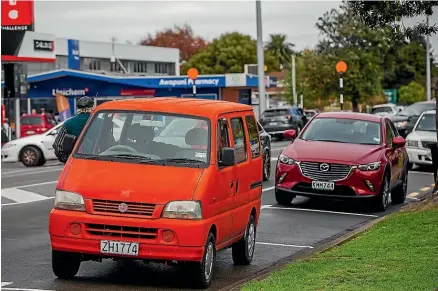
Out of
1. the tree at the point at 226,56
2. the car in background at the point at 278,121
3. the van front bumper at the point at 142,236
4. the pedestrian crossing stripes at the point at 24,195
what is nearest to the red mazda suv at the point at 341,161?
the pedestrian crossing stripes at the point at 24,195

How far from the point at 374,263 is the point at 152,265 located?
2601 mm

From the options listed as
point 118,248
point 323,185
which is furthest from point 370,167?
point 118,248

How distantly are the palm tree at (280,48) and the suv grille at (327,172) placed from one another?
139868 millimetres

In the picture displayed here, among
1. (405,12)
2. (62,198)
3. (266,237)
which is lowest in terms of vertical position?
(266,237)

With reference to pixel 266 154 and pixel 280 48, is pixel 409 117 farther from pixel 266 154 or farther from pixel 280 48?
pixel 280 48

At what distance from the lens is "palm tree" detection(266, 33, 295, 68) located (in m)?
159

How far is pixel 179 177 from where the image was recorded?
10.4m

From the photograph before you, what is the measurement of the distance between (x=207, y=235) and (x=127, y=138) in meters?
1.48

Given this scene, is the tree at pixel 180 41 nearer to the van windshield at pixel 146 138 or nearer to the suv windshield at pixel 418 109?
the suv windshield at pixel 418 109

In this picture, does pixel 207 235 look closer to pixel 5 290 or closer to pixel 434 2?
pixel 5 290

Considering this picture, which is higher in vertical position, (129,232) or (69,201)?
(69,201)

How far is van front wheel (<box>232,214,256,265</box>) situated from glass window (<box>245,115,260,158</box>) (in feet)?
2.61

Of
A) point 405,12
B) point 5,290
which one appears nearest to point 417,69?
point 405,12

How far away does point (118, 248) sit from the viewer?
10.1 meters
